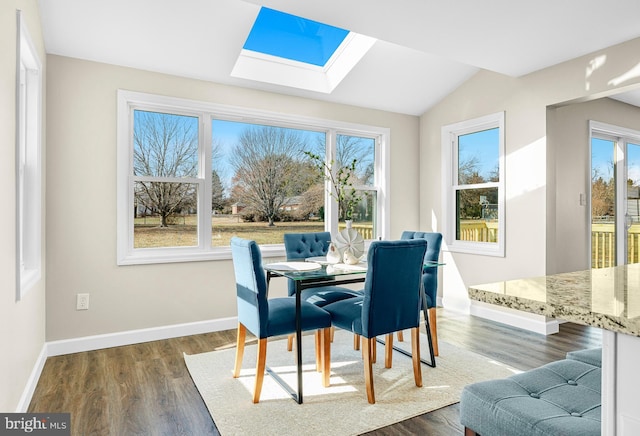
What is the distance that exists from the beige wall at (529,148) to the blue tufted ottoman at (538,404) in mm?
2658

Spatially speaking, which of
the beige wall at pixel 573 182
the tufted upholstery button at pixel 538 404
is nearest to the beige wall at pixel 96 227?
the tufted upholstery button at pixel 538 404

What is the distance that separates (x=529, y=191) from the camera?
3984 millimetres

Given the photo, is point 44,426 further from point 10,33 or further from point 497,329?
point 497,329

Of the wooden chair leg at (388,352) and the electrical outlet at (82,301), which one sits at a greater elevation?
the electrical outlet at (82,301)

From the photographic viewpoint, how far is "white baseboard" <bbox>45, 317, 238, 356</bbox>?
10.7 feet

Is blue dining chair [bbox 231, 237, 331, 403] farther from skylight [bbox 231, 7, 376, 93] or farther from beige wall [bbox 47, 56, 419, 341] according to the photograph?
skylight [bbox 231, 7, 376, 93]

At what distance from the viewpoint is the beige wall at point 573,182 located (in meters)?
4.39

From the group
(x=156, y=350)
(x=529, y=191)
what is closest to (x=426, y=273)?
(x=529, y=191)

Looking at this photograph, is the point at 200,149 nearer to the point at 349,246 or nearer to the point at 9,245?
the point at 349,246

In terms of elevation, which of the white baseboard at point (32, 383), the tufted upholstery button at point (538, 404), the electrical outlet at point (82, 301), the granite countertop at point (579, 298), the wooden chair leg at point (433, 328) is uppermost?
the granite countertop at point (579, 298)

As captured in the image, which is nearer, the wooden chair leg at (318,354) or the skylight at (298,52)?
the wooden chair leg at (318,354)

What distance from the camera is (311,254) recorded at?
12.1ft

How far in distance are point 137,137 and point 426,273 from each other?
113 inches

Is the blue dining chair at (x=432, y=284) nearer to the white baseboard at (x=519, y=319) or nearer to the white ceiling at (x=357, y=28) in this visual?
the white baseboard at (x=519, y=319)
